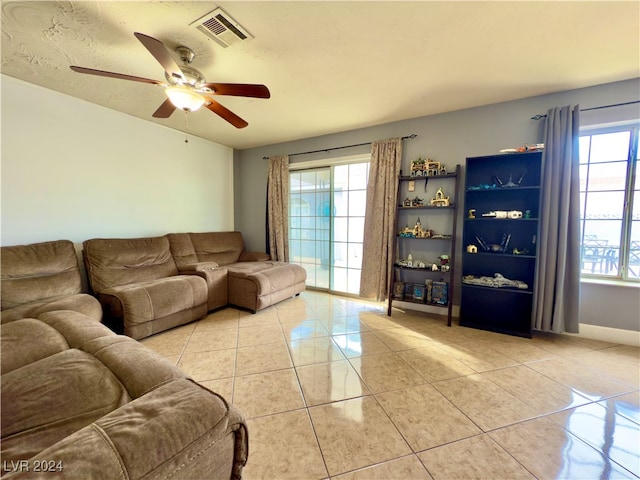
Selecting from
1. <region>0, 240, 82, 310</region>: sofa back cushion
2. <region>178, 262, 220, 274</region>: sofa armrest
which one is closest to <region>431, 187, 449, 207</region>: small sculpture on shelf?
<region>178, 262, 220, 274</region>: sofa armrest

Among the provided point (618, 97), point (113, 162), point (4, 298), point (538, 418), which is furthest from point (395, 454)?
point (113, 162)

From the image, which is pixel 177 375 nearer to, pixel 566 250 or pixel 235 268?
pixel 235 268

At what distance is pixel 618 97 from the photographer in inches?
91.2

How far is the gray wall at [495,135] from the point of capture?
2355mm

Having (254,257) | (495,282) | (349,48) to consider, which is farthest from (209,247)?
(495,282)

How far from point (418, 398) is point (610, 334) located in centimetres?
232

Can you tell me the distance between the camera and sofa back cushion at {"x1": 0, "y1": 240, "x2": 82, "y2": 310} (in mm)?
2020

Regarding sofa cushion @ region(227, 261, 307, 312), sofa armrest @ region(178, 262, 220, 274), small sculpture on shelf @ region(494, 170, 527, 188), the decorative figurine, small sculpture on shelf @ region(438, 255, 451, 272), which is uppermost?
small sculpture on shelf @ region(494, 170, 527, 188)

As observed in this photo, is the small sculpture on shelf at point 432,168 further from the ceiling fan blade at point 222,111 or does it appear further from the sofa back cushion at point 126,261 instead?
the sofa back cushion at point 126,261

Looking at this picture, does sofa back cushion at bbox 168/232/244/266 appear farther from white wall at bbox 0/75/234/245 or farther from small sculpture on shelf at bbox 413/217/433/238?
small sculpture on shelf at bbox 413/217/433/238

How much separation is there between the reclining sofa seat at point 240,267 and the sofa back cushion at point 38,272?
1080 millimetres

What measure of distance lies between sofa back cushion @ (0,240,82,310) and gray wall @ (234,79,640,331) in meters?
3.05

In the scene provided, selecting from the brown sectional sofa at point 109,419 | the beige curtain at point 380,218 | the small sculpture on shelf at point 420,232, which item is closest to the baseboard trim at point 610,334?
the small sculpture on shelf at point 420,232

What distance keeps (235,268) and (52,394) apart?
8.19 ft
